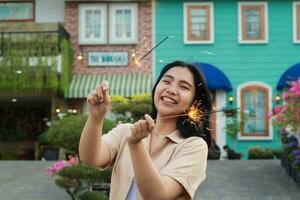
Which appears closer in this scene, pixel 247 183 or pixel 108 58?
pixel 247 183

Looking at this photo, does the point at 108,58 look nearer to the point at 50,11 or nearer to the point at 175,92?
the point at 50,11

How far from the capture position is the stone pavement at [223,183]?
906 centimetres

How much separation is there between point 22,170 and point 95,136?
9.96 meters

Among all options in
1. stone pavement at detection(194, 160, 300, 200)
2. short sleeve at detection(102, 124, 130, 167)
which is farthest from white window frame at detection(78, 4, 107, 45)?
short sleeve at detection(102, 124, 130, 167)

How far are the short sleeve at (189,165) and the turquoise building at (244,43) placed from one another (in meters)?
13.9

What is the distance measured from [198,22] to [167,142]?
1452cm

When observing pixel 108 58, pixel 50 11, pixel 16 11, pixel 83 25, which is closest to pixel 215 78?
pixel 108 58

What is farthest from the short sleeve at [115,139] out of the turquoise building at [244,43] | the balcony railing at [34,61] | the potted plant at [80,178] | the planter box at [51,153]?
the turquoise building at [244,43]

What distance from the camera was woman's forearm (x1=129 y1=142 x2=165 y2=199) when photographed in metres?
1.80

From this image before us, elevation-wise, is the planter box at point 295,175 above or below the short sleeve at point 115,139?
below

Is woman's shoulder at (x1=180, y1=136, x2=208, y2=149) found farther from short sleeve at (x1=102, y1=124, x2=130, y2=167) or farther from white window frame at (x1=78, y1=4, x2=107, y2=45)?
white window frame at (x1=78, y1=4, x2=107, y2=45)

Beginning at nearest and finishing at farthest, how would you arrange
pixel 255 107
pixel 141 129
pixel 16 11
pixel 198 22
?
pixel 141 129
pixel 255 107
pixel 198 22
pixel 16 11

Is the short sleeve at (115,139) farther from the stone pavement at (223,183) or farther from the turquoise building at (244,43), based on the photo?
the turquoise building at (244,43)

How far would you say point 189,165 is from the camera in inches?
78.2
